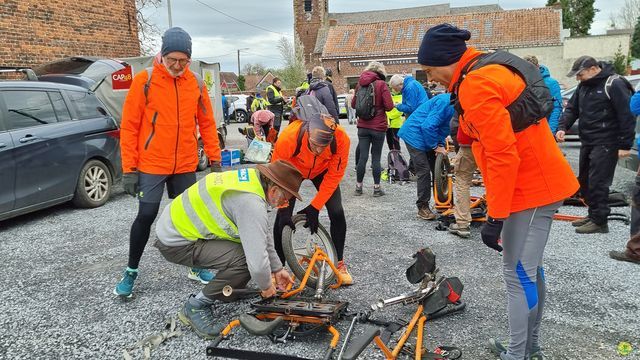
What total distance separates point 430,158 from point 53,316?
15.3 feet

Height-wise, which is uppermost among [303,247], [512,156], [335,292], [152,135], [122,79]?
[122,79]

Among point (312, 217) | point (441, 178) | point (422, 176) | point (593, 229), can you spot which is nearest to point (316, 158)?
point (312, 217)

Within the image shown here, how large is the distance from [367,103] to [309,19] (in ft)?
180

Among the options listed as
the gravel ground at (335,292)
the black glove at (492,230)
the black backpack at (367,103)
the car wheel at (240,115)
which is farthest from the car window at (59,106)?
the car wheel at (240,115)

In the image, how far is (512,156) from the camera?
225 centimetres

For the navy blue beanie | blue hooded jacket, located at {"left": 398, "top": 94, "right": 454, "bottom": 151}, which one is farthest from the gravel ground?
the navy blue beanie

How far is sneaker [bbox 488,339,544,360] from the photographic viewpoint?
2742 millimetres

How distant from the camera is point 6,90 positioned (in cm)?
572

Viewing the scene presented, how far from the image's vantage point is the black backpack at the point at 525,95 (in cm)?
228

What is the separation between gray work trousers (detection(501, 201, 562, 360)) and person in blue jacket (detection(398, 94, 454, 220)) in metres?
3.30

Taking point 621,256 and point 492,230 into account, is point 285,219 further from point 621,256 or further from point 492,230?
point 621,256

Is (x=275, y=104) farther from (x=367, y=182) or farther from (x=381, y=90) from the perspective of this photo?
(x=381, y=90)

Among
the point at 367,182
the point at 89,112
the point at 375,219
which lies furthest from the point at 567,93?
the point at 89,112

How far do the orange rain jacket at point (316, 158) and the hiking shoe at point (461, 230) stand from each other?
2071 mm
